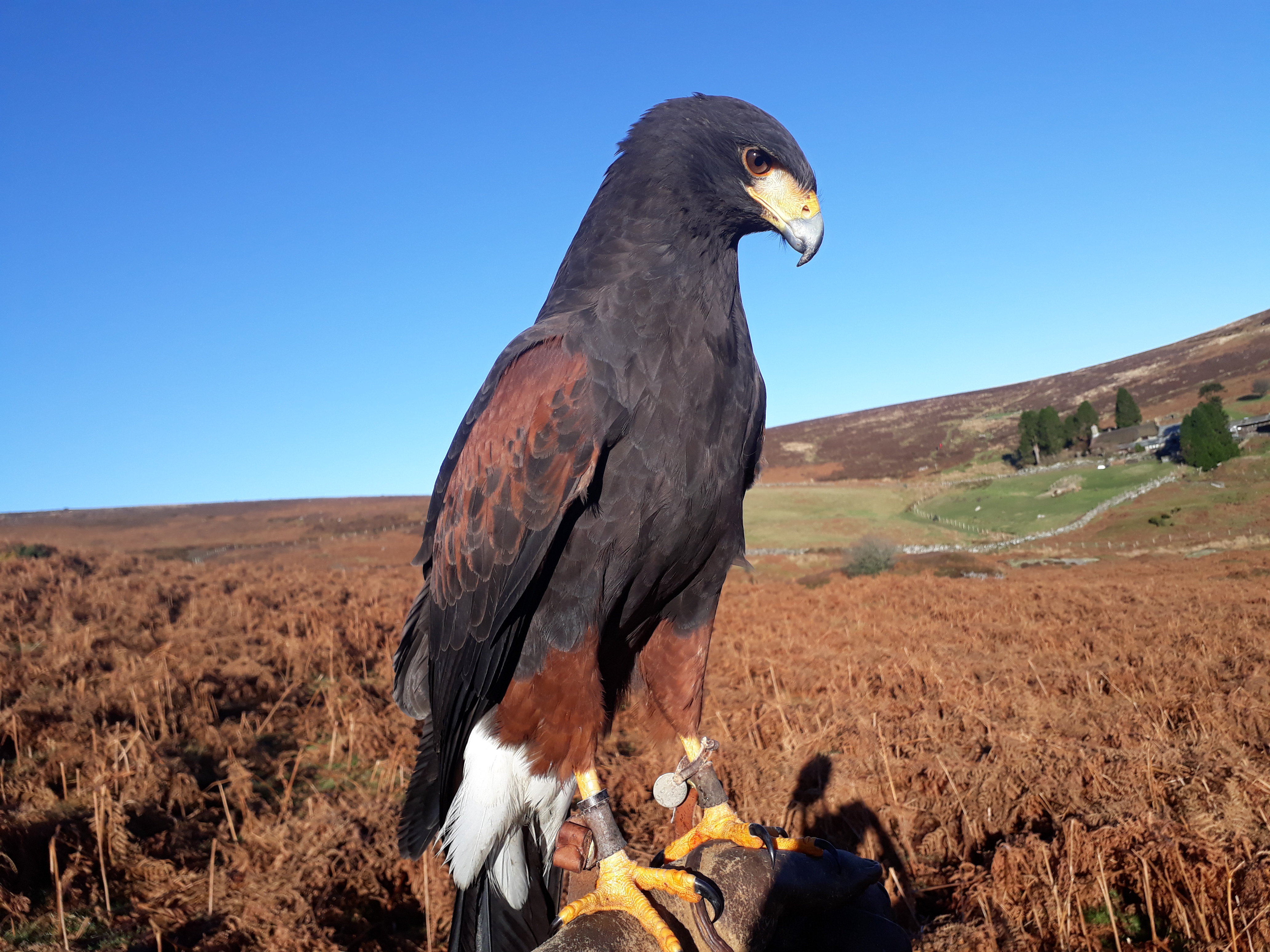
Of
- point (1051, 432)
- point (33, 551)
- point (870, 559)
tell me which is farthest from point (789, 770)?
point (1051, 432)

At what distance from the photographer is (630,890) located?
2053 mm

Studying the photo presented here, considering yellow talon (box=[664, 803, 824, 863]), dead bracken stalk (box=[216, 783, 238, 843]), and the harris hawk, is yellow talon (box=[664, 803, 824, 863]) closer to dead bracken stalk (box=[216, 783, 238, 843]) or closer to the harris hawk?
the harris hawk

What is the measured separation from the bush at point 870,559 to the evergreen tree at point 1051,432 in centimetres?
3384

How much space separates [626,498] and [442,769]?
1.37 m

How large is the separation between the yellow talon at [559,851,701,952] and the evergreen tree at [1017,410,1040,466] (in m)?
54.4

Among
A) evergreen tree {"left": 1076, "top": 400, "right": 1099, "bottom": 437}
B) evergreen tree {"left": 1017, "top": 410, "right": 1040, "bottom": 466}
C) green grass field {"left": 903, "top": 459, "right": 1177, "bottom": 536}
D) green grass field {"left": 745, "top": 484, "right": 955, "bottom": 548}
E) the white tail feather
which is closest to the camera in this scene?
the white tail feather

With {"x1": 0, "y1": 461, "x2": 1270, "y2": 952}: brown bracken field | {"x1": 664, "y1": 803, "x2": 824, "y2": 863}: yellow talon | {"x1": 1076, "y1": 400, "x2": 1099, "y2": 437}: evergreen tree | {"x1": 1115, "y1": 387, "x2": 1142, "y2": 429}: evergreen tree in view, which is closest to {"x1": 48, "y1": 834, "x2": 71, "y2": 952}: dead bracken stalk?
{"x1": 0, "y1": 461, "x2": 1270, "y2": 952}: brown bracken field

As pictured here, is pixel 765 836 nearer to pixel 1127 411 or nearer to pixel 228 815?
pixel 228 815

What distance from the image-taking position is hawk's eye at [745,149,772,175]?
90.0 inches

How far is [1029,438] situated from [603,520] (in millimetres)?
56020

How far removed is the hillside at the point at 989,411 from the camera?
57594mm

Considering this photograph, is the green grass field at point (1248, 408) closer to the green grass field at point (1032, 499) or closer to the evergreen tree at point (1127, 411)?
the evergreen tree at point (1127, 411)

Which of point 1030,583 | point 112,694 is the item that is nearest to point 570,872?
point 112,694

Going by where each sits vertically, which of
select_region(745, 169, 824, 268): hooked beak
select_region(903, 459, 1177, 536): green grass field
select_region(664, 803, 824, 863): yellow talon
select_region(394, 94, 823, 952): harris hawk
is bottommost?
select_region(903, 459, 1177, 536): green grass field
